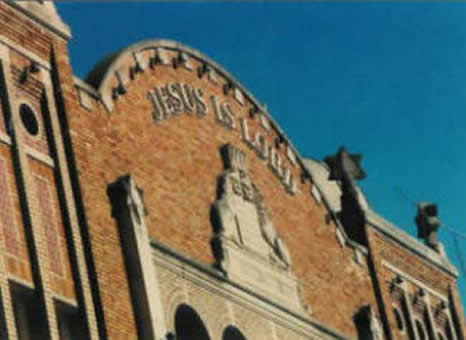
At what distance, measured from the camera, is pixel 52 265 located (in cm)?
3472

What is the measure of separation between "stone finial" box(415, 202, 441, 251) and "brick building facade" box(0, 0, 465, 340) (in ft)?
8.57

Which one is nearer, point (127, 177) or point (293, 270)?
point (127, 177)

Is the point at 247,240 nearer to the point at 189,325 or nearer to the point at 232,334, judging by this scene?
the point at 232,334

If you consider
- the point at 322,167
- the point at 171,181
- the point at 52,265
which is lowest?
the point at 52,265

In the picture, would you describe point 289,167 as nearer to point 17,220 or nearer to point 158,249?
point 158,249

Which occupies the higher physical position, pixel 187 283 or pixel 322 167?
pixel 322 167

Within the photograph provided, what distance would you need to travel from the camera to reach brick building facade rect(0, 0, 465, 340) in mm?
34938

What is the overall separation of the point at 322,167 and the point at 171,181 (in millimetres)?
11276

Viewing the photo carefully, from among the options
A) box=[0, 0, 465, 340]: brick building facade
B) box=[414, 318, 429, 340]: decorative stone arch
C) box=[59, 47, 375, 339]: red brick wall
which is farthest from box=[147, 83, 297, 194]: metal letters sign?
box=[414, 318, 429, 340]: decorative stone arch

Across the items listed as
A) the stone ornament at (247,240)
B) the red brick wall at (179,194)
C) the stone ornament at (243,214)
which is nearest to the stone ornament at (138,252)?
the red brick wall at (179,194)

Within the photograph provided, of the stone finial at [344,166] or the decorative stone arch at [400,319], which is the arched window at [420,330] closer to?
the decorative stone arch at [400,319]

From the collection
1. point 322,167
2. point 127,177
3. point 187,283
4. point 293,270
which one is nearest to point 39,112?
point 127,177

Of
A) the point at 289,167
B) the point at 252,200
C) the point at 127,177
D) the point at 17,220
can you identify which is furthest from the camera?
the point at 289,167

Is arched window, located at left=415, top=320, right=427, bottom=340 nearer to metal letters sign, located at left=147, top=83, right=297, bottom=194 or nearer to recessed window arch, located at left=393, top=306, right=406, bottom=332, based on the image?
recessed window arch, located at left=393, top=306, right=406, bottom=332
